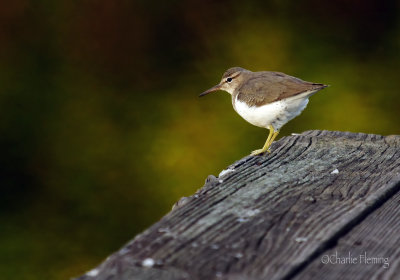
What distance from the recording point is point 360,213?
208cm

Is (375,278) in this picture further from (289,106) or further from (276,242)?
(289,106)

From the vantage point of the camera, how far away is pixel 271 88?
4.81m

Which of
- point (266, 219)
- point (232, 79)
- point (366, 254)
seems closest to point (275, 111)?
point (232, 79)

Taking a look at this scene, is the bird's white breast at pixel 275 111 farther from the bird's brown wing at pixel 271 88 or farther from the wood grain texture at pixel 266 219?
the wood grain texture at pixel 266 219

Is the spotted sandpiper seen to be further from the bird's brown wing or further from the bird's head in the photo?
the bird's head

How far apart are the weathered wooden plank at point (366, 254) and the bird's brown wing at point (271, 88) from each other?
2.58 meters

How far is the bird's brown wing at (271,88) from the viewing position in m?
4.63

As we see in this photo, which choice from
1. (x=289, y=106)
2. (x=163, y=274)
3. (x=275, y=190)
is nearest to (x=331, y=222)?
(x=275, y=190)

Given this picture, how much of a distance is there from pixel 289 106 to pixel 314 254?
3041 millimetres

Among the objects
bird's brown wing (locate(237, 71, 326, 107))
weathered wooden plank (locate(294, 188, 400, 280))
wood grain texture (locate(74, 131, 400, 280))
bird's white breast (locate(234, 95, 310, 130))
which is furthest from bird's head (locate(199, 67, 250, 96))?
weathered wooden plank (locate(294, 188, 400, 280))

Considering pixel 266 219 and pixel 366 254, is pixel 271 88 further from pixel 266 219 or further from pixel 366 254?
pixel 366 254

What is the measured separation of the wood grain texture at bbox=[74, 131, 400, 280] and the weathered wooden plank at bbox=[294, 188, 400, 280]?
17 mm

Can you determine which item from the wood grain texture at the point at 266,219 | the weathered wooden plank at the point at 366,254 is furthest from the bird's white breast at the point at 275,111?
the weathered wooden plank at the point at 366,254

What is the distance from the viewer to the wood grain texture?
1695 mm
